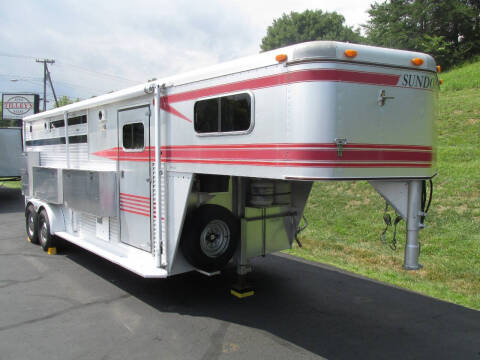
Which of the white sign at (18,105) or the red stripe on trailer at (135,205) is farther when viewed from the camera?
the white sign at (18,105)

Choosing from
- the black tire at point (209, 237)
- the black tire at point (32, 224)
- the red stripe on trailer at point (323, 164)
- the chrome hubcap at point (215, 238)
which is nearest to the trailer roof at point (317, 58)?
the red stripe on trailer at point (323, 164)

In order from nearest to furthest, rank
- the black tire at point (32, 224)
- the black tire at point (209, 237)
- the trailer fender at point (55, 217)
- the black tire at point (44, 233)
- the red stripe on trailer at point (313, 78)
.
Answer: the red stripe on trailer at point (313, 78) → the black tire at point (209, 237) → the trailer fender at point (55, 217) → the black tire at point (44, 233) → the black tire at point (32, 224)

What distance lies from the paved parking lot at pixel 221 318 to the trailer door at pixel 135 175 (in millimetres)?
832

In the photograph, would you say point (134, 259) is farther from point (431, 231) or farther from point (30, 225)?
point (431, 231)

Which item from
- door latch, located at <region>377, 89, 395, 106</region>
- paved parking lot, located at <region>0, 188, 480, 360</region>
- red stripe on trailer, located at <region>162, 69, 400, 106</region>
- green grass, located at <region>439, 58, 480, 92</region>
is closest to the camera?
red stripe on trailer, located at <region>162, 69, 400, 106</region>

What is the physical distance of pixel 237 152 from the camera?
4.05 metres

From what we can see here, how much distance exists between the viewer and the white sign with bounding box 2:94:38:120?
1123 inches

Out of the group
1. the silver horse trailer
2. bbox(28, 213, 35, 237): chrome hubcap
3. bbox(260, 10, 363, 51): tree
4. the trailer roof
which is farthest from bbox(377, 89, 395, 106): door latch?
bbox(260, 10, 363, 51): tree

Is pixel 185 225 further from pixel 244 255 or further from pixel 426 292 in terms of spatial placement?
pixel 426 292

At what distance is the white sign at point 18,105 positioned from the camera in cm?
2852

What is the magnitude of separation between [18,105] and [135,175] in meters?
27.8

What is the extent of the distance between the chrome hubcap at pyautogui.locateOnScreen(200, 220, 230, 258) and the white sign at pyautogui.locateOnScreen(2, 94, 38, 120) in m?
27.7

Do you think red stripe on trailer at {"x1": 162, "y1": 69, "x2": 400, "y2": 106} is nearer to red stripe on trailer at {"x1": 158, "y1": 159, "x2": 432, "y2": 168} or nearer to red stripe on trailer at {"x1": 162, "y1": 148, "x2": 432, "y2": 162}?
red stripe on trailer at {"x1": 162, "y1": 148, "x2": 432, "y2": 162}

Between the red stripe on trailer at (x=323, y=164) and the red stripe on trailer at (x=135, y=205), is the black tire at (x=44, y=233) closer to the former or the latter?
the red stripe on trailer at (x=135, y=205)
